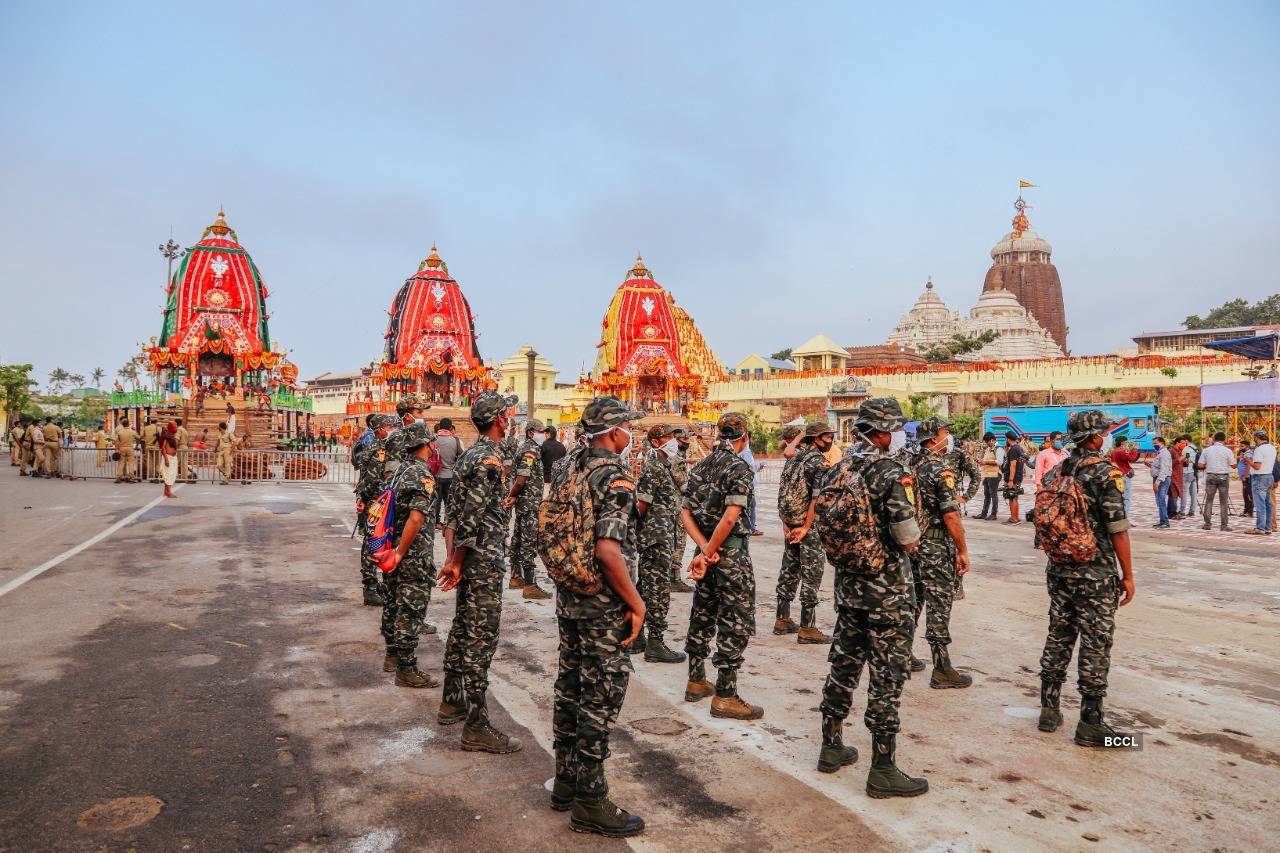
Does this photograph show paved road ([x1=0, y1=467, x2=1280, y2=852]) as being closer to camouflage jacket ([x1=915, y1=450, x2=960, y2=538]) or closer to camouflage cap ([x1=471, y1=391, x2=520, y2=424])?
camouflage jacket ([x1=915, y1=450, x2=960, y2=538])

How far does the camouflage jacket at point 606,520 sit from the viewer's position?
383 cm

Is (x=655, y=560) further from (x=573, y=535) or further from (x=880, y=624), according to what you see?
(x=573, y=535)

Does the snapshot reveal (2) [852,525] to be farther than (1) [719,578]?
No

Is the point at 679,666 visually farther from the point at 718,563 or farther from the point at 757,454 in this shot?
the point at 757,454

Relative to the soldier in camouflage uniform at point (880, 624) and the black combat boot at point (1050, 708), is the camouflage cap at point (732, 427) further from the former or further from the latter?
the black combat boot at point (1050, 708)

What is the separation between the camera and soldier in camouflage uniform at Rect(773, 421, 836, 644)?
7.05 m

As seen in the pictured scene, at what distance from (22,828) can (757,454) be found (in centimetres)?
4506

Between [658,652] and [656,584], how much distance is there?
1.82ft

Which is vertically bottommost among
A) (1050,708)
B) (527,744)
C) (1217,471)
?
(527,744)

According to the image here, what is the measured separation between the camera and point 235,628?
7402 mm

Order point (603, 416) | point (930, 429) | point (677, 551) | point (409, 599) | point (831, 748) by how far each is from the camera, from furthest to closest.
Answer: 1. point (677, 551)
2. point (930, 429)
3. point (409, 599)
4. point (831, 748)
5. point (603, 416)

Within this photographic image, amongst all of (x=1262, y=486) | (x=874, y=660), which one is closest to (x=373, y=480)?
(x=874, y=660)

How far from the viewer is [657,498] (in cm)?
742

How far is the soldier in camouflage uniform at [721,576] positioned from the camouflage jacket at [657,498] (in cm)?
92
